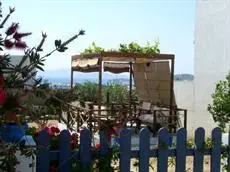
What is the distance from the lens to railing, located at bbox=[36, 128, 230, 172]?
4090mm

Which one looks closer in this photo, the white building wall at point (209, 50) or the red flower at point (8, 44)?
the red flower at point (8, 44)

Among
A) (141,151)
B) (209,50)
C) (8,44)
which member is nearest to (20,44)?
(8,44)

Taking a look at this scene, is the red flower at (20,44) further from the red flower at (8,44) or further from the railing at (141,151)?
the railing at (141,151)

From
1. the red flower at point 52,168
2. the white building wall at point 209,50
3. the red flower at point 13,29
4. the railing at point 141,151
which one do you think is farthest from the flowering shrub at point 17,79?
the white building wall at point 209,50

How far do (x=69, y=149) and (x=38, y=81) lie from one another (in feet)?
4.83

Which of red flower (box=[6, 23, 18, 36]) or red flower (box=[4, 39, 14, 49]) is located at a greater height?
red flower (box=[6, 23, 18, 36])

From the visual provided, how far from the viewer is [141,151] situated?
4543 millimetres

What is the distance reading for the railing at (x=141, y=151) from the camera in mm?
4090

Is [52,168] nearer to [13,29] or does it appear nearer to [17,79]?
[17,79]

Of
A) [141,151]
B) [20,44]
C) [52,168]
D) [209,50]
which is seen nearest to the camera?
[20,44]

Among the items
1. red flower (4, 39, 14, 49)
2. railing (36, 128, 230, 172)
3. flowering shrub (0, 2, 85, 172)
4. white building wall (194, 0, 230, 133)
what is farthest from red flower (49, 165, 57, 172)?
white building wall (194, 0, 230, 133)

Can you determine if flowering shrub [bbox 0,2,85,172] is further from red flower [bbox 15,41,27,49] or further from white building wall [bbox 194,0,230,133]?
white building wall [bbox 194,0,230,133]

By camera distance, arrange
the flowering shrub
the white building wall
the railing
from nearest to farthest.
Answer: the flowering shrub, the railing, the white building wall

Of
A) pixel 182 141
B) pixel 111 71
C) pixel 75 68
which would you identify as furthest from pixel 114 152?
pixel 111 71
